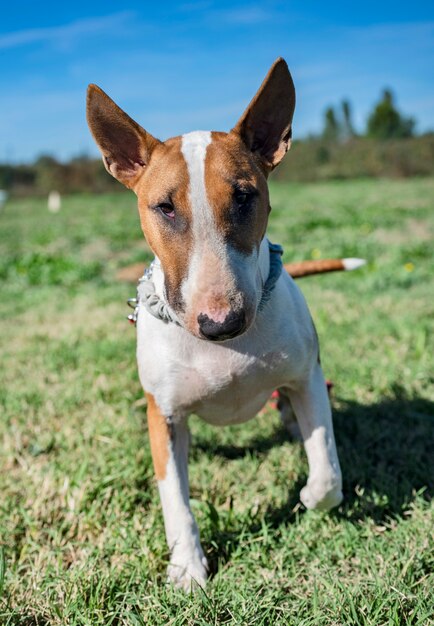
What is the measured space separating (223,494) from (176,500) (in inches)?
20.1

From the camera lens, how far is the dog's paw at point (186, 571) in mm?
2113

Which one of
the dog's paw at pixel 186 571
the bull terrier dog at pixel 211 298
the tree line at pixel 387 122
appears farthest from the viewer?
the tree line at pixel 387 122

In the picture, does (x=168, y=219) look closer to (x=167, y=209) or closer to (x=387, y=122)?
(x=167, y=209)

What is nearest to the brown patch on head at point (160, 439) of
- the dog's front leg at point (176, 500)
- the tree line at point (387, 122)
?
the dog's front leg at point (176, 500)

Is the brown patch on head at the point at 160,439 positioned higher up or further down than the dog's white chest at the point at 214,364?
further down

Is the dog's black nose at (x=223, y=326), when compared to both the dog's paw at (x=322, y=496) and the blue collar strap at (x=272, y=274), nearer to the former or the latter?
the blue collar strap at (x=272, y=274)

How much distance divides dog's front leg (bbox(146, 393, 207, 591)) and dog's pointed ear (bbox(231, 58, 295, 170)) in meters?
1.02

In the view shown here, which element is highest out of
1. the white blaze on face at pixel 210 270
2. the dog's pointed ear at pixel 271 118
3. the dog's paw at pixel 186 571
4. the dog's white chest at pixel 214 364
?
the dog's pointed ear at pixel 271 118

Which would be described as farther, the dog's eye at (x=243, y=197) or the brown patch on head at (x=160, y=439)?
the brown patch on head at (x=160, y=439)

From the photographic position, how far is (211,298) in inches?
69.9

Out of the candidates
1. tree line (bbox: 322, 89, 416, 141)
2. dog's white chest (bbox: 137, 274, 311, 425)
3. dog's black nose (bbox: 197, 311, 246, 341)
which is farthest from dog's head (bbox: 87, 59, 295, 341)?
tree line (bbox: 322, 89, 416, 141)

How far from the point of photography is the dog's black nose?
1763 millimetres

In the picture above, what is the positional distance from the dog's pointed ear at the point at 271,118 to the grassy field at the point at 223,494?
1399mm

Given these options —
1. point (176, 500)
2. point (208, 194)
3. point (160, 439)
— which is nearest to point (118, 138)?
point (208, 194)
